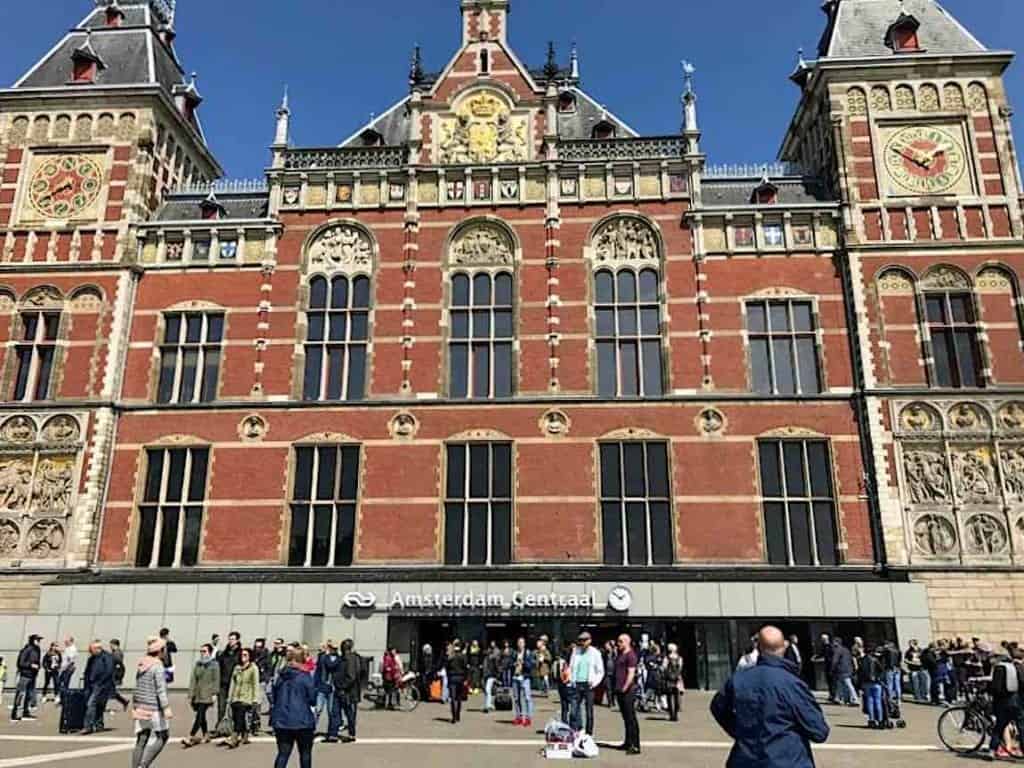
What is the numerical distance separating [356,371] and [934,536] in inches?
624

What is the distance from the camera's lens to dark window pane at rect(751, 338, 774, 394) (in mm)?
23109

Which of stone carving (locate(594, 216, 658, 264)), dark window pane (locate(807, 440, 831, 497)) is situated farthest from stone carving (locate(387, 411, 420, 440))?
dark window pane (locate(807, 440, 831, 497))

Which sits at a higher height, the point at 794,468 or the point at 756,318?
the point at 756,318

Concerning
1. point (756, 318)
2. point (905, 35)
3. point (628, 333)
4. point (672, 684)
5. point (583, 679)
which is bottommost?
point (672, 684)

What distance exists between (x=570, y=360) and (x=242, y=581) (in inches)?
408

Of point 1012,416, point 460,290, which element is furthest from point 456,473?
point 1012,416

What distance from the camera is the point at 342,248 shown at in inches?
991

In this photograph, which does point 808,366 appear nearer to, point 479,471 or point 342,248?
point 479,471

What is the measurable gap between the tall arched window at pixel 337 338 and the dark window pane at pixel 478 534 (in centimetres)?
463

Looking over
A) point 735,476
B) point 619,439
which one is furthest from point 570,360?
point 735,476

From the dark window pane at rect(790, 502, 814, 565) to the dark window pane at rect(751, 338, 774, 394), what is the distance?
326 centimetres

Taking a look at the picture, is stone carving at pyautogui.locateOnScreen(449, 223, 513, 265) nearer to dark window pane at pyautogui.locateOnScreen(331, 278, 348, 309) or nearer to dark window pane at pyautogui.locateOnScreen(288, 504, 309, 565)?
dark window pane at pyautogui.locateOnScreen(331, 278, 348, 309)

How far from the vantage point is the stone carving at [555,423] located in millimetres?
22734

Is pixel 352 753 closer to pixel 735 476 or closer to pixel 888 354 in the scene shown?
pixel 735 476
